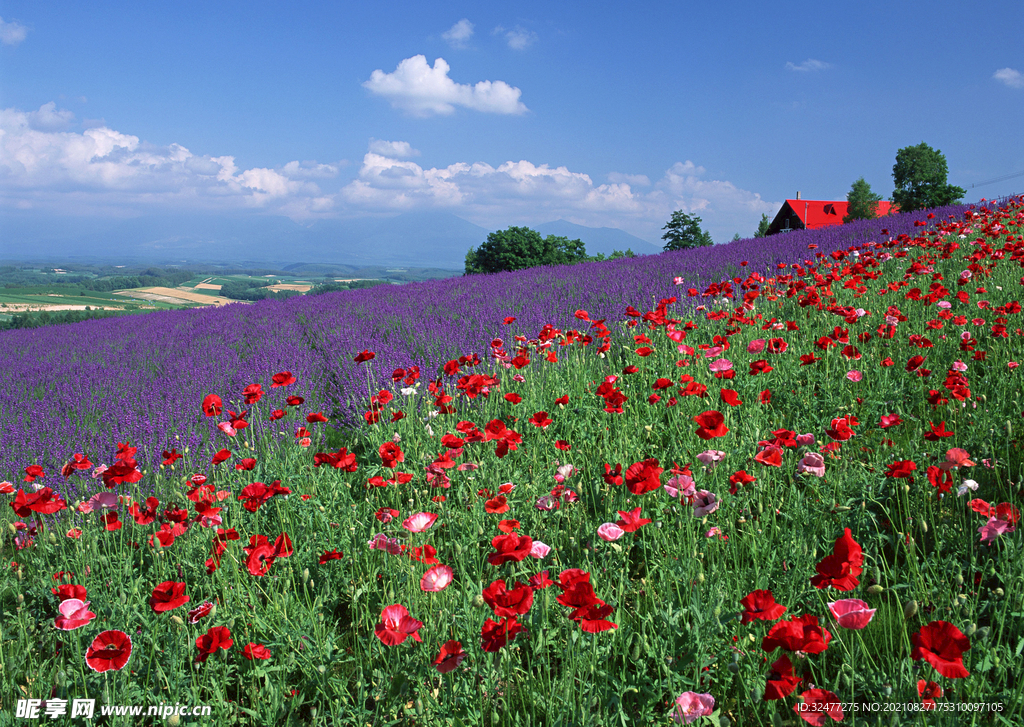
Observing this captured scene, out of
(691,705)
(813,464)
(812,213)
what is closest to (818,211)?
(812,213)

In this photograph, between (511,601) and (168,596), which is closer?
(511,601)

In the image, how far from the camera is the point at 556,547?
1822mm

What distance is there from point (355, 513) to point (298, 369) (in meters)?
2.59

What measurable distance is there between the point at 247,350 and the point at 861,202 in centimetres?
4767

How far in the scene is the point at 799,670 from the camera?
131cm

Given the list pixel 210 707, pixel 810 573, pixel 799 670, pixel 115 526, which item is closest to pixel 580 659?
pixel 799 670

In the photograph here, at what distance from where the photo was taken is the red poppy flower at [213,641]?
1.14 metres

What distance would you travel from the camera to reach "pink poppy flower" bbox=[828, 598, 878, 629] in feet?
2.89

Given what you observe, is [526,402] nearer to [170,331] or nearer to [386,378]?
[386,378]

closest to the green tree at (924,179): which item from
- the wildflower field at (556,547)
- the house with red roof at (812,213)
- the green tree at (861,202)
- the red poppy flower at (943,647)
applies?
the green tree at (861,202)

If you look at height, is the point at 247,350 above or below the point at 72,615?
above

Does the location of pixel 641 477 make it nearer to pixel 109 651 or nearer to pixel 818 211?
pixel 109 651

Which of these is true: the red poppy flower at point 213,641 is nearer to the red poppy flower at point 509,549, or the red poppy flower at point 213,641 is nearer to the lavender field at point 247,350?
the red poppy flower at point 509,549

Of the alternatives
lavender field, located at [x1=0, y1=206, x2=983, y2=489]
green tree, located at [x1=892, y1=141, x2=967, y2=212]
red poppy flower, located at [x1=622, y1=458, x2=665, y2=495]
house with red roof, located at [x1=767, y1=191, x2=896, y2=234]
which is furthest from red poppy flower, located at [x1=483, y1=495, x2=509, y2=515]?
house with red roof, located at [x1=767, y1=191, x2=896, y2=234]
